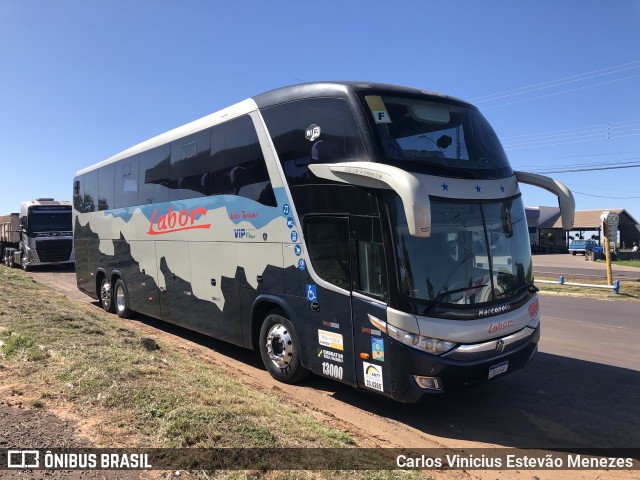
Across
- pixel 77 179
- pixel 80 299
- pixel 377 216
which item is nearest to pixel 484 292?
pixel 377 216

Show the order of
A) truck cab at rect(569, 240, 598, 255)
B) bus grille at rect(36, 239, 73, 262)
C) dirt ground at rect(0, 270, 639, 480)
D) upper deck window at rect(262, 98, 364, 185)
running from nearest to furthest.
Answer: dirt ground at rect(0, 270, 639, 480) < upper deck window at rect(262, 98, 364, 185) < bus grille at rect(36, 239, 73, 262) < truck cab at rect(569, 240, 598, 255)

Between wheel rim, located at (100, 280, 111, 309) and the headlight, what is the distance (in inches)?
401

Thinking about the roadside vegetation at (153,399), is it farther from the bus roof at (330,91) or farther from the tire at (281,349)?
the bus roof at (330,91)

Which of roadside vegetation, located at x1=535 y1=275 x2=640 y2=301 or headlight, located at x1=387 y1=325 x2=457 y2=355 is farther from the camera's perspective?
roadside vegetation, located at x1=535 y1=275 x2=640 y2=301

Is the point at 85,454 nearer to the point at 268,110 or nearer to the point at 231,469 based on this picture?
the point at 231,469

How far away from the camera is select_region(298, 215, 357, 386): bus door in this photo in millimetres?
5680

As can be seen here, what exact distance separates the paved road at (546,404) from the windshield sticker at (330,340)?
84cm

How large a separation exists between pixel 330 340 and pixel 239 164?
10.4ft

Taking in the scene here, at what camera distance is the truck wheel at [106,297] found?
1289 cm

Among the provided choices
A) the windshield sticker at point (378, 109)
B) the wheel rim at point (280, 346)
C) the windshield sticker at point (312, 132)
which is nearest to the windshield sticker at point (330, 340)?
the wheel rim at point (280, 346)

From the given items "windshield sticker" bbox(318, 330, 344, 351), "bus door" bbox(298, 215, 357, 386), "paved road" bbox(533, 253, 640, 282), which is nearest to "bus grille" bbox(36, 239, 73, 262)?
"bus door" bbox(298, 215, 357, 386)

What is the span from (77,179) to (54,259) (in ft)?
49.0

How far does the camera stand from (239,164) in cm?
748

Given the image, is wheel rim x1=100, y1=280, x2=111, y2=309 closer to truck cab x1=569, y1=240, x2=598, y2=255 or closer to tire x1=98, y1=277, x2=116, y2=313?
tire x1=98, y1=277, x2=116, y2=313
